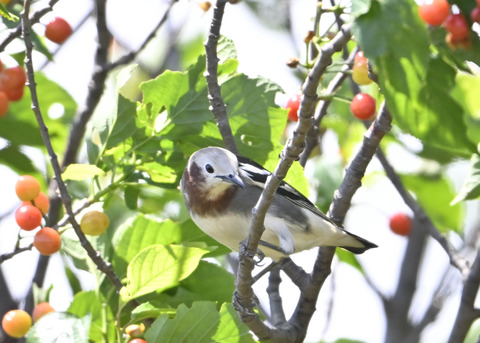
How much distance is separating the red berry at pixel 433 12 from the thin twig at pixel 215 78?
172 centimetres

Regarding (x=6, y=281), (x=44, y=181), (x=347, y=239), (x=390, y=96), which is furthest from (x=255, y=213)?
(x=6, y=281)

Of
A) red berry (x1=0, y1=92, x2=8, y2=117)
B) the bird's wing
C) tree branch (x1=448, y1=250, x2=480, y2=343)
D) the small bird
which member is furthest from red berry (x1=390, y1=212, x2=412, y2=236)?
red berry (x1=0, y1=92, x2=8, y2=117)

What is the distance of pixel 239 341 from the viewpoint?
134 inches

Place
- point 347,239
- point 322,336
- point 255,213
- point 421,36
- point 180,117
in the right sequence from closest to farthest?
point 421,36, point 255,213, point 180,117, point 347,239, point 322,336

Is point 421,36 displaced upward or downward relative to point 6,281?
upward

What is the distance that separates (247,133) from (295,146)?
159 centimetres

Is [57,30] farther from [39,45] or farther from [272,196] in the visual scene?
[272,196]

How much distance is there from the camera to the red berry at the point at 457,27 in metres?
1.97

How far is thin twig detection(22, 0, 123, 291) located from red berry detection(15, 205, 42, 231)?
17cm

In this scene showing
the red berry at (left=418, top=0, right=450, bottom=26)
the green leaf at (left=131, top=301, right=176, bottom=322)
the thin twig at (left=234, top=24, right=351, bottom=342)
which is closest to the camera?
the red berry at (left=418, top=0, right=450, bottom=26)

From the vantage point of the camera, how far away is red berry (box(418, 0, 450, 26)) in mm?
1964

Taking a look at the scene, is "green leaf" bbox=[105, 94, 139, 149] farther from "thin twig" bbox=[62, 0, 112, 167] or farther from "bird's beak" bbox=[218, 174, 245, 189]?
"thin twig" bbox=[62, 0, 112, 167]

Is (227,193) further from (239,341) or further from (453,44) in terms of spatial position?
(453,44)

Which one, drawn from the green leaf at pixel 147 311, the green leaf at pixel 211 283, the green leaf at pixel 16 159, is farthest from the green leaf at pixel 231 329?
the green leaf at pixel 16 159
